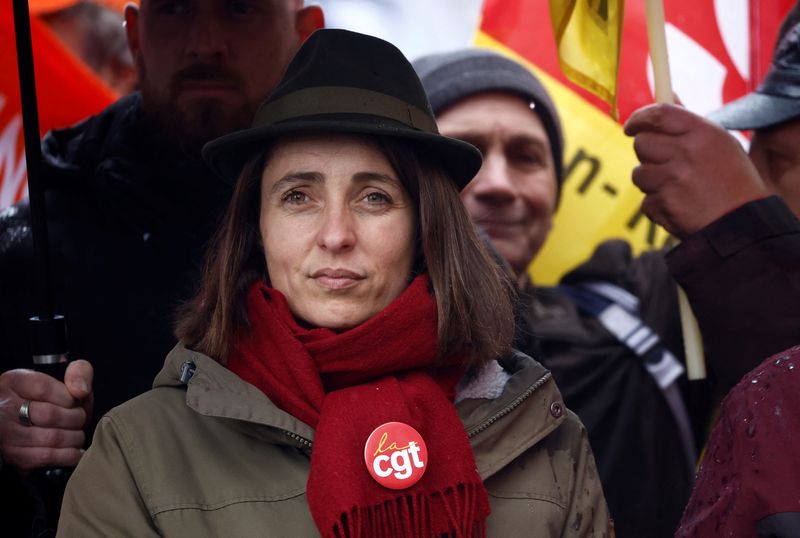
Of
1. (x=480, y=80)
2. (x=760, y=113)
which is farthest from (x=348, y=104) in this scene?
(x=480, y=80)

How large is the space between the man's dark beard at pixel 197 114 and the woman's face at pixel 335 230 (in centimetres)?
78

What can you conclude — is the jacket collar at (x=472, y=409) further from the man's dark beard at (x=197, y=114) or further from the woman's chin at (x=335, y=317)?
the man's dark beard at (x=197, y=114)

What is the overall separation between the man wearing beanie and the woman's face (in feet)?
2.56

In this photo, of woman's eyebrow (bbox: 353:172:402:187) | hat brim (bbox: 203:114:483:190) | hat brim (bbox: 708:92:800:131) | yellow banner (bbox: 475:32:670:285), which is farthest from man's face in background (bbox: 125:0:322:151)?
yellow banner (bbox: 475:32:670:285)

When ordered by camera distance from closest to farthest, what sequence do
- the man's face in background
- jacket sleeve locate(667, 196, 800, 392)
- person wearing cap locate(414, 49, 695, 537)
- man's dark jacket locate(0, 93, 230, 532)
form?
1. jacket sleeve locate(667, 196, 800, 392)
2. man's dark jacket locate(0, 93, 230, 532)
3. the man's face in background
4. person wearing cap locate(414, 49, 695, 537)

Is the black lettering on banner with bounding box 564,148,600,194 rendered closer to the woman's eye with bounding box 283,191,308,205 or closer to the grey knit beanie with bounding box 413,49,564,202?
the grey knit beanie with bounding box 413,49,564,202

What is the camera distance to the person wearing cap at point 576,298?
3.60 m

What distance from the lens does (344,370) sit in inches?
93.5

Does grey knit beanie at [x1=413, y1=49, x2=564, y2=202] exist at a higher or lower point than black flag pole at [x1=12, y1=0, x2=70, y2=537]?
higher

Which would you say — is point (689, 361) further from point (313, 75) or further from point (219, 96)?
point (219, 96)

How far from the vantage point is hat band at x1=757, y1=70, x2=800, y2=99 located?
322 cm

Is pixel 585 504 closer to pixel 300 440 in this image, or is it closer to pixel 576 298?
pixel 300 440

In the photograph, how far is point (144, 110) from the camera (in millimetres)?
3328

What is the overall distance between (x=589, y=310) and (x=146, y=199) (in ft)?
5.20
